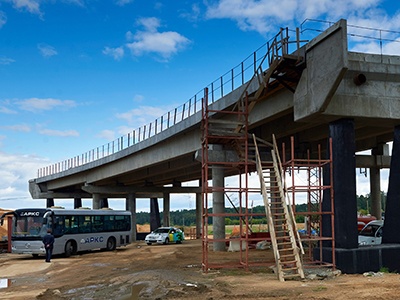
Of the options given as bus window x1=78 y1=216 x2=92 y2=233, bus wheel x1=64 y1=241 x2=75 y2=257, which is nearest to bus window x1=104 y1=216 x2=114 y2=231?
bus window x1=78 y1=216 x2=92 y2=233

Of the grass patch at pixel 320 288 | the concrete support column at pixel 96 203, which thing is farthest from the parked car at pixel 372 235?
the concrete support column at pixel 96 203

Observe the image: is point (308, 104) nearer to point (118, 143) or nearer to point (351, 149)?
point (351, 149)

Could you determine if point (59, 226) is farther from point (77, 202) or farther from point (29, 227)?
point (77, 202)

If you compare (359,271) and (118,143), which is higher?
(118,143)

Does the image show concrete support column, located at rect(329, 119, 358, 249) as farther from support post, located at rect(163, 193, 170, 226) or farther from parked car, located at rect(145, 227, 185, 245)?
support post, located at rect(163, 193, 170, 226)

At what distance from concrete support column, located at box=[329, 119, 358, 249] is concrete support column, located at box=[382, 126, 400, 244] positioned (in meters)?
2.16

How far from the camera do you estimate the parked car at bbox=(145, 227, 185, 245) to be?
148ft

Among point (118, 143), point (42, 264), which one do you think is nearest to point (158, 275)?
point (42, 264)

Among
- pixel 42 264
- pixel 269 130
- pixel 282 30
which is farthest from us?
pixel 269 130

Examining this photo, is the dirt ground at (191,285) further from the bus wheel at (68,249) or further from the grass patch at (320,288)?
the bus wheel at (68,249)

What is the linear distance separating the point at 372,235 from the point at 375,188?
18473 millimetres

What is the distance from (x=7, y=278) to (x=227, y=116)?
14004 mm

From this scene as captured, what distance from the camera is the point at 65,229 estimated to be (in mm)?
29891

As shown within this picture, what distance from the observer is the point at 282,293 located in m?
13.7
